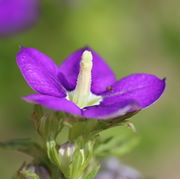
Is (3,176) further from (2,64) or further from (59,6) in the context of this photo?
(59,6)

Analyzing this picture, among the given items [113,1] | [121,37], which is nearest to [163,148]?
[121,37]

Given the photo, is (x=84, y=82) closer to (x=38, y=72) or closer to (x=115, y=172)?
(x=38, y=72)

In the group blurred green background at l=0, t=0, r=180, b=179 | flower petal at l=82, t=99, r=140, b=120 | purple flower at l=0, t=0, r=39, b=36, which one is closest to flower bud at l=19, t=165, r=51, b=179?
flower petal at l=82, t=99, r=140, b=120

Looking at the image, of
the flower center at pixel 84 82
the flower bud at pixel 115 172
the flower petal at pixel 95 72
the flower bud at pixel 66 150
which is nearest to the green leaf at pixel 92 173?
the flower bud at pixel 66 150

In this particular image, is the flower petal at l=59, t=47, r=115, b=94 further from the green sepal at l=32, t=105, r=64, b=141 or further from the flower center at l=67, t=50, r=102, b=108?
the green sepal at l=32, t=105, r=64, b=141

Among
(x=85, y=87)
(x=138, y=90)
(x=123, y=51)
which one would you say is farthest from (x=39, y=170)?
(x=123, y=51)

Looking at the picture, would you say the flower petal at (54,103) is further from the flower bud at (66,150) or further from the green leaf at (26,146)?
the green leaf at (26,146)
